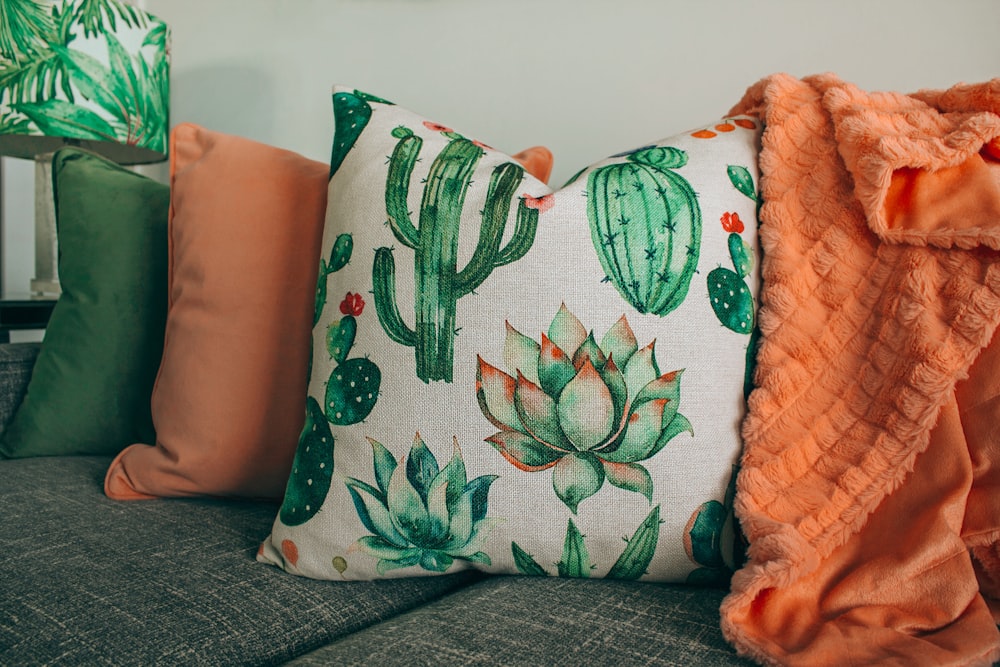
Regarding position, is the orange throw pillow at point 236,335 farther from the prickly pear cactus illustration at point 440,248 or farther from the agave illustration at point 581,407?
the agave illustration at point 581,407

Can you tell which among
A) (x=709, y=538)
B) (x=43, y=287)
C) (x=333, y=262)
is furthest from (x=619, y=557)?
(x=43, y=287)

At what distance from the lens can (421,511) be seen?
71 cm

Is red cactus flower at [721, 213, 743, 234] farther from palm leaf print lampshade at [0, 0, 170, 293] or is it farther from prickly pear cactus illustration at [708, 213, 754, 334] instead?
palm leaf print lampshade at [0, 0, 170, 293]

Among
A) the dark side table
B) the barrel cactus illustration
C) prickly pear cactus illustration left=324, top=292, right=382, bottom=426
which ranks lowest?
the dark side table

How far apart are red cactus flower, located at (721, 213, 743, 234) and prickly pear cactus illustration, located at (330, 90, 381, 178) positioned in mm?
403

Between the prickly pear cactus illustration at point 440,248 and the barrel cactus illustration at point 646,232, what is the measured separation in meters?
0.07

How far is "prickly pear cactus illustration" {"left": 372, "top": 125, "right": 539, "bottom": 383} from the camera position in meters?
0.72

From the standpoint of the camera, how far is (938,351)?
671mm

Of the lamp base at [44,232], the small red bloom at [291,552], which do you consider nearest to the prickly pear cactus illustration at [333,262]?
the small red bloom at [291,552]

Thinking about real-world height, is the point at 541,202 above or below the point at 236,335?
above

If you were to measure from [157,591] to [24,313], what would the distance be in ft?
3.78

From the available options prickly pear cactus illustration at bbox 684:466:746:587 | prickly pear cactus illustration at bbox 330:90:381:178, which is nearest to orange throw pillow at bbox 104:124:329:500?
prickly pear cactus illustration at bbox 330:90:381:178

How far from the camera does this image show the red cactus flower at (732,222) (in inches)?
29.7

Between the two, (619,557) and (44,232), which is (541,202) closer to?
(619,557)
